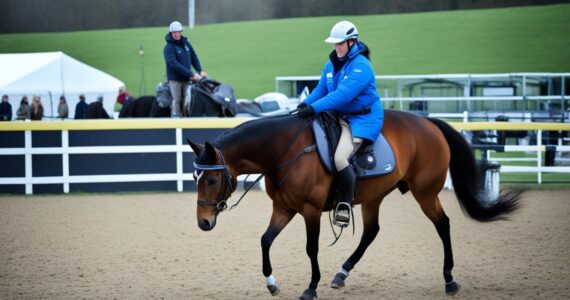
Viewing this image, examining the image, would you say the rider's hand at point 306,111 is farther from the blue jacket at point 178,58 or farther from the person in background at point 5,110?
the person in background at point 5,110

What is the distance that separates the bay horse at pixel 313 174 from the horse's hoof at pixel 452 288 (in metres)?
0.01

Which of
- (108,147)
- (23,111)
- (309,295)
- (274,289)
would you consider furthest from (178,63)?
(23,111)

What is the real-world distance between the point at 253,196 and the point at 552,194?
209 inches

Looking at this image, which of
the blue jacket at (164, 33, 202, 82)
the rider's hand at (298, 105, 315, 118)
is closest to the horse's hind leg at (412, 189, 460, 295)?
the rider's hand at (298, 105, 315, 118)

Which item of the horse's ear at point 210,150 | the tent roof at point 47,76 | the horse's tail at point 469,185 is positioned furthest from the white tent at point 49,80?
the horse's ear at point 210,150

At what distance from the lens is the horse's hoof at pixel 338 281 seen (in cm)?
703

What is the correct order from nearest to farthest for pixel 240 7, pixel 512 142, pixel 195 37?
pixel 512 142 < pixel 240 7 < pixel 195 37

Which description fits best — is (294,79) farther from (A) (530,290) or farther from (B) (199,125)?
(A) (530,290)

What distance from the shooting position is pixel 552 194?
14.6 meters

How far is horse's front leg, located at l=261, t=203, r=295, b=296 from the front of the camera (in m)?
6.56

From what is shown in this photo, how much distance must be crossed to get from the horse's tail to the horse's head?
8.26ft

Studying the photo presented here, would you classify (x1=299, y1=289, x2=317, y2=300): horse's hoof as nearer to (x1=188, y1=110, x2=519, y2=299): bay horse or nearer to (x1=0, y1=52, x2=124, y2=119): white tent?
(x1=188, y1=110, x2=519, y2=299): bay horse

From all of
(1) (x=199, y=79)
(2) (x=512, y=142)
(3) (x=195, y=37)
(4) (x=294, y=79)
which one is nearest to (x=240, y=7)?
(3) (x=195, y=37)

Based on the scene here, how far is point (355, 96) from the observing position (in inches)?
272
